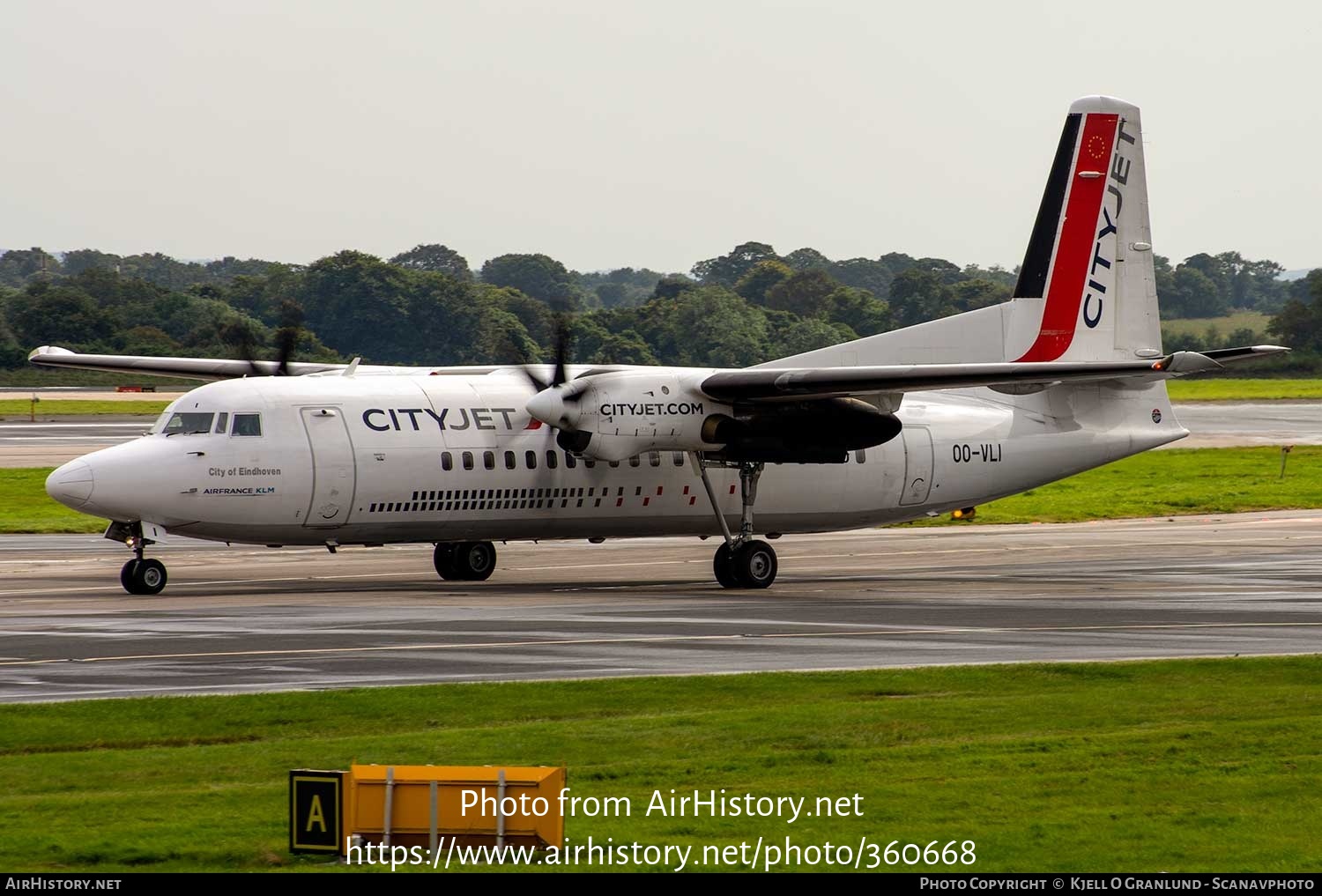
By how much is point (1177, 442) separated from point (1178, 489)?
50.4 ft

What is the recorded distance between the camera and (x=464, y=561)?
28.7 m

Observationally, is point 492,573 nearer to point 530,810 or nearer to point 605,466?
point 605,466

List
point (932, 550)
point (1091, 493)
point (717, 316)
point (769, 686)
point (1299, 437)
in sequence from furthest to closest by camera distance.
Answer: point (1299, 437), point (717, 316), point (1091, 493), point (932, 550), point (769, 686)

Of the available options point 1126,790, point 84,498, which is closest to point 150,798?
point 1126,790

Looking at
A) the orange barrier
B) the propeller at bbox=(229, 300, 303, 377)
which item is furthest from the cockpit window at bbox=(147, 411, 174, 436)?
the orange barrier

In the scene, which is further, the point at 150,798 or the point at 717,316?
the point at 717,316

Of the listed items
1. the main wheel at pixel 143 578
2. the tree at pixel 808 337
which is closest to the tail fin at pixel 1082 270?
the main wheel at pixel 143 578

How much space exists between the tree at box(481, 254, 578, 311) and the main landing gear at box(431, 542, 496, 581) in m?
118

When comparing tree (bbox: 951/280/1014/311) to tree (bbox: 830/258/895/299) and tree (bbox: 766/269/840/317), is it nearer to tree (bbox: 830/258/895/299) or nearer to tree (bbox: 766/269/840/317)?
tree (bbox: 766/269/840/317)

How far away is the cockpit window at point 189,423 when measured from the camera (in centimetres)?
2497

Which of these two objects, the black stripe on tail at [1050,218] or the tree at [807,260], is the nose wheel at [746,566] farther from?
the tree at [807,260]

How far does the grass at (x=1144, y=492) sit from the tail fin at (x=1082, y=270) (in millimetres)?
12353
